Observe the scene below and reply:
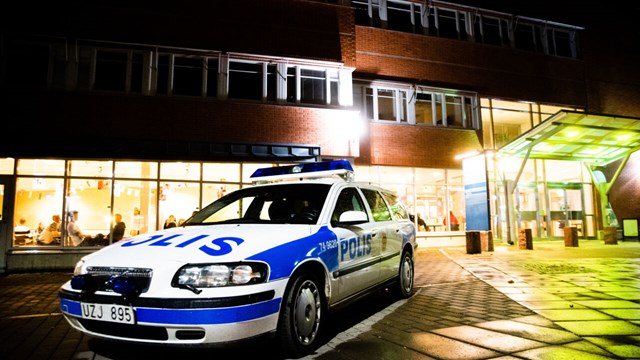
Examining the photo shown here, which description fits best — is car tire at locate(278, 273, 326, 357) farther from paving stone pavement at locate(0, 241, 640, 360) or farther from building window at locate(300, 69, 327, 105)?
building window at locate(300, 69, 327, 105)

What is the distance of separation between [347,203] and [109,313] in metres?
2.74

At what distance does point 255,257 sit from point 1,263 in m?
10.8

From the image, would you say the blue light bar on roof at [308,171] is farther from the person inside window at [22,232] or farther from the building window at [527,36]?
the building window at [527,36]

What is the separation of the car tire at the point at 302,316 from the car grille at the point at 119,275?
3.65 ft

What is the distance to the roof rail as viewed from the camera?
519 centimetres

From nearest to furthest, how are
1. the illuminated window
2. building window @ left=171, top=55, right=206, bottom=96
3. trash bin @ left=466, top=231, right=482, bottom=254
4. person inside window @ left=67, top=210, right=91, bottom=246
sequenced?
person inside window @ left=67, top=210, right=91, bottom=246 → building window @ left=171, top=55, right=206, bottom=96 → trash bin @ left=466, top=231, right=482, bottom=254 → the illuminated window

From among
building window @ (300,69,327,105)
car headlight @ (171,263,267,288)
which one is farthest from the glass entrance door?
car headlight @ (171,263,267,288)

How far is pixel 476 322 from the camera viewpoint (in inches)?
179

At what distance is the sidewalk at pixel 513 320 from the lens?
11.7ft

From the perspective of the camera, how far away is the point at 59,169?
11023mm

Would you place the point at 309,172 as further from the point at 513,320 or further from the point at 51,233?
the point at 51,233

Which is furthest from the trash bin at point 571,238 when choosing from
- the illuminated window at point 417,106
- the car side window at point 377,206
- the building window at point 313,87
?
the car side window at point 377,206

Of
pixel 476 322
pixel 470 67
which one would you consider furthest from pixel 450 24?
pixel 476 322

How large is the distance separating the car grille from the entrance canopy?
12.6m
